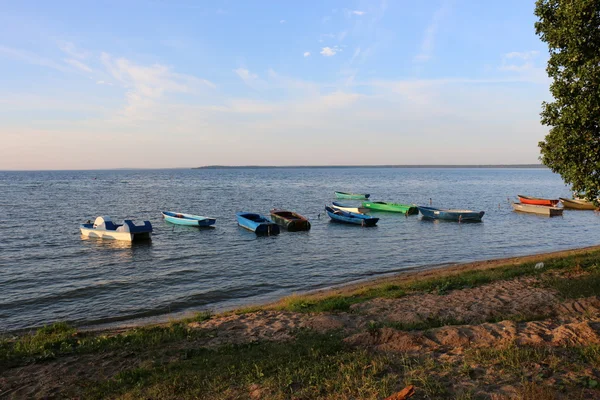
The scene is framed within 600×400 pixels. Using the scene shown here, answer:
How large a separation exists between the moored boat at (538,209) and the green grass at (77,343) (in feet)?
163

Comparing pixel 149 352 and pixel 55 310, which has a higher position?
pixel 149 352

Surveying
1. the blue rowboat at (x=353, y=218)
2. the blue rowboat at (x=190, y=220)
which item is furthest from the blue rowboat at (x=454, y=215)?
the blue rowboat at (x=190, y=220)

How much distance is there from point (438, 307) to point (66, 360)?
35.6 ft

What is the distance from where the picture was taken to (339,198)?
77.1m

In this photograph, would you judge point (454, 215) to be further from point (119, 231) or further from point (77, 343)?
point (77, 343)

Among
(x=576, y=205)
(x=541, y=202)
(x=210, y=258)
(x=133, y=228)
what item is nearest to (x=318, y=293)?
(x=210, y=258)

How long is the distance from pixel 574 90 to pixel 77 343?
16.5 metres

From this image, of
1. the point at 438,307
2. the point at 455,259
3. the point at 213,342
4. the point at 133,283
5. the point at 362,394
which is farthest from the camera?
the point at 455,259

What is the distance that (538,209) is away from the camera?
4909 centimetres

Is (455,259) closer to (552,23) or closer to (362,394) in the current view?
(552,23)

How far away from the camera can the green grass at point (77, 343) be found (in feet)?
32.2

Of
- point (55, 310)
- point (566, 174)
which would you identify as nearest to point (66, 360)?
point (55, 310)

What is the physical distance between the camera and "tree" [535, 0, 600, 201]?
449 inches

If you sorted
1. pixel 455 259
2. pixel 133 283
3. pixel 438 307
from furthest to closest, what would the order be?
pixel 455 259 → pixel 133 283 → pixel 438 307
